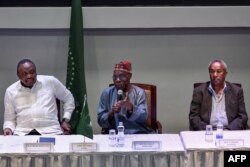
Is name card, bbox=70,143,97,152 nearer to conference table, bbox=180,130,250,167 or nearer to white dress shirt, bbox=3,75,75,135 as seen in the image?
conference table, bbox=180,130,250,167

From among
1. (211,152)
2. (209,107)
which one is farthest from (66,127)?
(211,152)

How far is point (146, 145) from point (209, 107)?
1366 millimetres

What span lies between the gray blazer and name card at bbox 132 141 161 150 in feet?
4.01

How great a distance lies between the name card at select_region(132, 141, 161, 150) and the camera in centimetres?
347

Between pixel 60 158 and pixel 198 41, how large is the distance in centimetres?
281

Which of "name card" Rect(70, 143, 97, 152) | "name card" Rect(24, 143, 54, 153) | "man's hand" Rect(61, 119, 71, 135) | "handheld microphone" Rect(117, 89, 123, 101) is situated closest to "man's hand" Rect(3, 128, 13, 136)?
"man's hand" Rect(61, 119, 71, 135)

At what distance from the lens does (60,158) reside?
345cm

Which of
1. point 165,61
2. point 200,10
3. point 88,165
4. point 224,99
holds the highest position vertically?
point 200,10

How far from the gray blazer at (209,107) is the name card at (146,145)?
4.01 ft

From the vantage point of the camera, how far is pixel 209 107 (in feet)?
15.4

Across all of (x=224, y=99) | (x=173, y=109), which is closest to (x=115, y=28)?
(x=173, y=109)

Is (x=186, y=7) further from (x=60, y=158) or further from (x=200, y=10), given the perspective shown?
(x=60, y=158)
